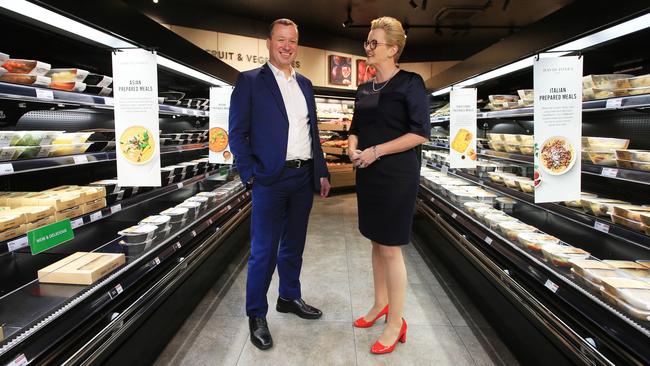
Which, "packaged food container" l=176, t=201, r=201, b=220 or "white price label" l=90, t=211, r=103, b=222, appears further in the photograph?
"packaged food container" l=176, t=201, r=201, b=220

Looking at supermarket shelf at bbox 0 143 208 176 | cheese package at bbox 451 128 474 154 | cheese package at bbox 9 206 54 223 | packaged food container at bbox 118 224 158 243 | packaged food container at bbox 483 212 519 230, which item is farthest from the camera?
cheese package at bbox 451 128 474 154

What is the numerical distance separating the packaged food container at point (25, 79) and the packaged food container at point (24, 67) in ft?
0.21

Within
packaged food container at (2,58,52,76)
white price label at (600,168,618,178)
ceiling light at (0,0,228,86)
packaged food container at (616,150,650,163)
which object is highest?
ceiling light at (0,0,228,86)

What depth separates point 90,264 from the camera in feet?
6.62

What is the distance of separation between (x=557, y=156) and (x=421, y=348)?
4.54ft

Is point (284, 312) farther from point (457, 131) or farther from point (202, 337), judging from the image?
point (457, 131)

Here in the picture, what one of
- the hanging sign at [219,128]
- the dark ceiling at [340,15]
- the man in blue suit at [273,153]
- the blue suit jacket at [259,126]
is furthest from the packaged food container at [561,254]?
the dark ceiling at [340,15]

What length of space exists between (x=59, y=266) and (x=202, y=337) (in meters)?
0.95

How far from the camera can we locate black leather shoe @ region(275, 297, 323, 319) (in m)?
2.75

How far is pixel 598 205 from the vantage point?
2.22m

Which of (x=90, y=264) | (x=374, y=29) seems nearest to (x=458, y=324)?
(x=374, y=29)

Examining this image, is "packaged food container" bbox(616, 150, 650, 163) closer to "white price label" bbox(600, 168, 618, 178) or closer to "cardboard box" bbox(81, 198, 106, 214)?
"white price label" bbox(600, 168, 618, 178)

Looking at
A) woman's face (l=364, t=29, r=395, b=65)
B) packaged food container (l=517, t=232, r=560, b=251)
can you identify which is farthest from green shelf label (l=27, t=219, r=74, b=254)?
packaged food container (l=517, t=232, r=560, b=251)

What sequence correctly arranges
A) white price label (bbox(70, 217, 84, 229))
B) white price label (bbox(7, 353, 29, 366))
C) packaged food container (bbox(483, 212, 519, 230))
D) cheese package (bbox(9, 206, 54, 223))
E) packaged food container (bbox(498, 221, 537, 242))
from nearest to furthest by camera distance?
white price label (bbox(7, 353, 29, 366)) → cheese package (bbox(9, 206, 54, 223)) → white price label (bbox(70, 217, 84, 229)) → packaged food container (bbox(498, 221, 537, 242)) → packaged food container (bbox(483, 212, 519, 230))
